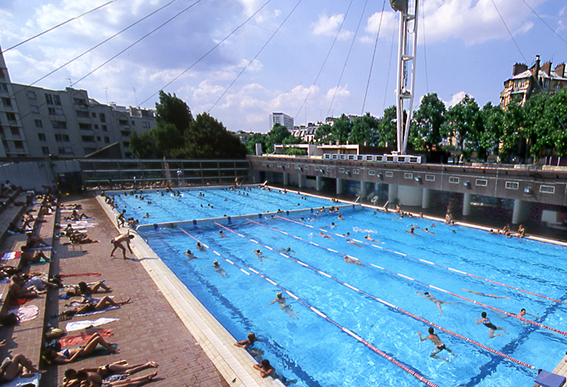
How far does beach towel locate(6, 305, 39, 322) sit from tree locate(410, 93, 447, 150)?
138 feet

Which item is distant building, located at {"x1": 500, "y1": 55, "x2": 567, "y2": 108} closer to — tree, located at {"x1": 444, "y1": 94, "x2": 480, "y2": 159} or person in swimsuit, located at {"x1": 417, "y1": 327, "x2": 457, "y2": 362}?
tree, located at {"x1": 444, "y1": 94, "x2": 480, "y2": 159}

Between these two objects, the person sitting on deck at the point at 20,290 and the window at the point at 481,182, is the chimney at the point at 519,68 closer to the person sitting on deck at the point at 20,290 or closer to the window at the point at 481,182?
the window at the point at 481,182

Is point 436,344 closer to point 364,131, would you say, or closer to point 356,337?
point 356,337

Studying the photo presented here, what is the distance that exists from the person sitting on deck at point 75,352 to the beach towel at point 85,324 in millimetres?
1053

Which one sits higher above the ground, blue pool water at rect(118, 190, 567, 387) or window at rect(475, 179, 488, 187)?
window at rect(475, 179, 488, 187)

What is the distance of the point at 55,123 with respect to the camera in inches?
1720

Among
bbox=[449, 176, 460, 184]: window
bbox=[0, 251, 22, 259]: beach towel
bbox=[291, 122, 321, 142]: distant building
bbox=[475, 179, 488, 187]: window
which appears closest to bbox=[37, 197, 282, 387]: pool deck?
bbox=[0, 251, 22, 259]: beach towel

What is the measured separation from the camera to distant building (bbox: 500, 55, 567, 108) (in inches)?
1859

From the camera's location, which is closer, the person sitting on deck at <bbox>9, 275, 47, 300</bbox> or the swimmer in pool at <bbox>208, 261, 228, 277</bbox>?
the person sitting on deck at <bbox>9, 275, 47, 300</bbox>

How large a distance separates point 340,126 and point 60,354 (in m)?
59.5

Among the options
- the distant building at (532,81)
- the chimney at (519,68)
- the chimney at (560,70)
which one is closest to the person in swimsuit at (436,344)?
the distant building at (532,81)

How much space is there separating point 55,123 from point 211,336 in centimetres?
5333

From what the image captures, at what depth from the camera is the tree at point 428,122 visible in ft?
122

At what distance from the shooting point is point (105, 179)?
35.9 meters
